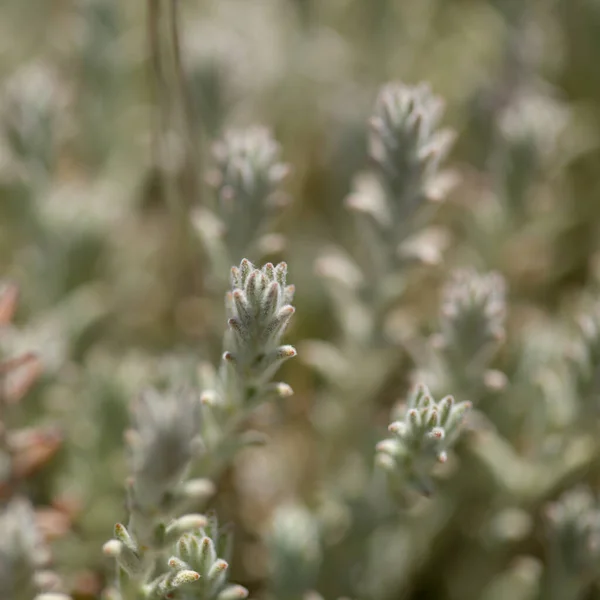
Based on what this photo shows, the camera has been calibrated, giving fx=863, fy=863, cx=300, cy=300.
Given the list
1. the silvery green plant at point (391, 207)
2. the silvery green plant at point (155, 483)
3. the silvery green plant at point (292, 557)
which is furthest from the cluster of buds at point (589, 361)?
the silvery green plant at point (155, 483)

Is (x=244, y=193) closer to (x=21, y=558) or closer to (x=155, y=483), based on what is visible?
(x=155, y=483)

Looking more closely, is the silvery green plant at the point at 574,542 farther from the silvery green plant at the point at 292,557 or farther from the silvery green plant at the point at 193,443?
the silvery green plant at the point at 193,443

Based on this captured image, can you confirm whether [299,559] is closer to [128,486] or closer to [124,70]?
[128,486]

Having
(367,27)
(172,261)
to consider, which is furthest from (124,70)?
(367,27)

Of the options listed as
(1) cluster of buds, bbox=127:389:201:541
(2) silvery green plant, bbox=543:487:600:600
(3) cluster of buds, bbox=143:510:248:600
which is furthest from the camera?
(2) silvery green plant, bbox=543:487:600:600

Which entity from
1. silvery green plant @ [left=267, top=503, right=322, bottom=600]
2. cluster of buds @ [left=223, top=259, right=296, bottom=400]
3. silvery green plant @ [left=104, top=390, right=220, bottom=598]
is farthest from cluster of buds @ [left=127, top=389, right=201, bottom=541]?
silvery green plant @ [left=267, top=503, right=322, bottom=600]

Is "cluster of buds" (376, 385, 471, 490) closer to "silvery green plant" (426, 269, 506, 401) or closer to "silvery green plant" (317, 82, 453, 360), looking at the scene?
"silvery green plant" (426, 269, 506, 401)

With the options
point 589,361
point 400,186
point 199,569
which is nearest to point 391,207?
point 400,186

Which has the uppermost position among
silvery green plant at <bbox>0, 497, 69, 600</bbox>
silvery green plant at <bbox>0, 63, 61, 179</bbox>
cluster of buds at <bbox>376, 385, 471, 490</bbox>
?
silvery green plant at <bbox>0, 63, 61, 179</bbox>
